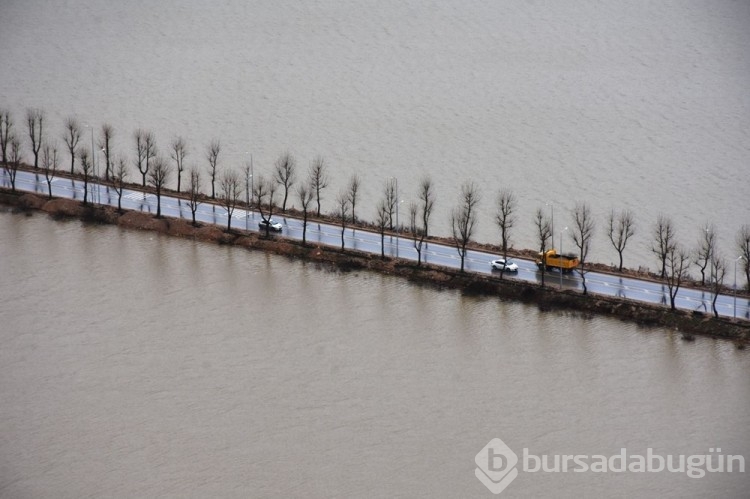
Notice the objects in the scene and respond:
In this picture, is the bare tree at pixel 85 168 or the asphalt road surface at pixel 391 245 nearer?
the asphalt road surface at pixel 391 245

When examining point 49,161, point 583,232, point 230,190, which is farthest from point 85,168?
point 583,232

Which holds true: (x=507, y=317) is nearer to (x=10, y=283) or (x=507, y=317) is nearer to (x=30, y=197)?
(x=10, y=283)

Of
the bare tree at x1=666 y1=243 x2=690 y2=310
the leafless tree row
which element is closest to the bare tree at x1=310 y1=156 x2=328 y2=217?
the leafless tree row

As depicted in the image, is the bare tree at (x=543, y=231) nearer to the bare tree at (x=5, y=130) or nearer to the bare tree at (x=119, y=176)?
the bare tree at (x=119, y=176)

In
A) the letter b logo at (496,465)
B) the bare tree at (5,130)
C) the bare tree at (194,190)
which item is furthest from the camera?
the bare tree at (5,130)

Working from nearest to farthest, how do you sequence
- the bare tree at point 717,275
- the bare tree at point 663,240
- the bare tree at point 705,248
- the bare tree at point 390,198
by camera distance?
the bare tree at point 717,275
the bare tree at point 705,248
the bare tree at point 663,240
the bare tree at point 390,198

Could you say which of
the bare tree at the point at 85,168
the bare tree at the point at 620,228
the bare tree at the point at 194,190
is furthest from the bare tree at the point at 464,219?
the bare tree at the point at 85,168

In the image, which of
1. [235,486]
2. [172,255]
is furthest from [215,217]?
[235,486]
